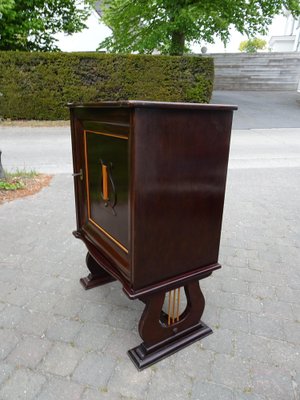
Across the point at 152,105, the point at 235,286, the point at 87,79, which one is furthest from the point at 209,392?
the point at 87,79

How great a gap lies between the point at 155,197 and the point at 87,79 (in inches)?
387

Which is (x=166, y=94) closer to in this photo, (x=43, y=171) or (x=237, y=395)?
(x=43, y=171)

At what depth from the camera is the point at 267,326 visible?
6.51 ft

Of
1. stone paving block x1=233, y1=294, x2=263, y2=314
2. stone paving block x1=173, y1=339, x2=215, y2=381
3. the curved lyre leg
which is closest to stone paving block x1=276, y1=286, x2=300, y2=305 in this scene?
stone paving block x1=233, y1=294, x2=263, y2=314

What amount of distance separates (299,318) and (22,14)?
526 inches

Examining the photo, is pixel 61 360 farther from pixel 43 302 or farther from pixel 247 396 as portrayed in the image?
pixel 247 396

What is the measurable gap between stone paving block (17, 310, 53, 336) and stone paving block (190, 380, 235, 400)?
985 mm

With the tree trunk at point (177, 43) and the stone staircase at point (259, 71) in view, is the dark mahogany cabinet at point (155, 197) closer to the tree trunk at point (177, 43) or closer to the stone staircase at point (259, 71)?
the tree trunk at point (177, 43)

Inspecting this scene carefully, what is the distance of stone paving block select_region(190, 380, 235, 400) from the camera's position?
1.50 metres

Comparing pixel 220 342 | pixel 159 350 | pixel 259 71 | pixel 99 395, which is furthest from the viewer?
pixel 259 71

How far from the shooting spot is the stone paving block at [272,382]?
1.54 metres

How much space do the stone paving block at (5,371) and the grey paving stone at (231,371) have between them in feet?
3.59

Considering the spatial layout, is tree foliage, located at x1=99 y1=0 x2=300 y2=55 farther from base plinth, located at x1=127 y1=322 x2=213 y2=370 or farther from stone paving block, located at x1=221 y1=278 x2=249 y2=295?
base plinth, located at x1=127 y1=322 x2=213 y2=370

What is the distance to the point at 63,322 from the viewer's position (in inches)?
77.9
